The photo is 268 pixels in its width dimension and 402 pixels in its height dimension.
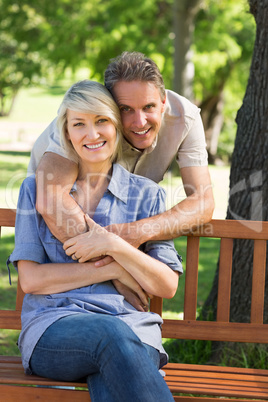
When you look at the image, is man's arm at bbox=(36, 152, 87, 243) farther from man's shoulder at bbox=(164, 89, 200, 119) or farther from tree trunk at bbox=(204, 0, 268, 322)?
tree trunk at bbox=(204, 0, 268, 322)

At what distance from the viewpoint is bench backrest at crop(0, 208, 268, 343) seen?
321 cm

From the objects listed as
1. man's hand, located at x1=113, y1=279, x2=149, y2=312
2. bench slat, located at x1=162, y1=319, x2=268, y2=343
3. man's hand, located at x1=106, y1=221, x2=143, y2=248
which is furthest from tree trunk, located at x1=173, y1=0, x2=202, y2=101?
man's hand, located at x1=113, y1=279, x2=149, y2=312

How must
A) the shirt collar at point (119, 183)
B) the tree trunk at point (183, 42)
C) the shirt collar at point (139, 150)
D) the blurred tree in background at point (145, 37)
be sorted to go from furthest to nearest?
the blurred tree in background at point (145, 37), the tree trunk at point (183, 42), the shirt collar at point (139, 150), the shirt collar at point (119, 183)

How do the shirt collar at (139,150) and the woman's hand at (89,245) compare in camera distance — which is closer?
the woman's hand at (89,245)

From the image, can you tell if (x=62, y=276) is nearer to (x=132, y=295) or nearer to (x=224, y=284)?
(x=132, y=295)

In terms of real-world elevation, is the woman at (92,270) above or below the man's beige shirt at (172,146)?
below

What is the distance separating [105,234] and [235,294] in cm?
164

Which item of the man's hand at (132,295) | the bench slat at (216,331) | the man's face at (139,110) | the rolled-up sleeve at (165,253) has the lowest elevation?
the bench slat at (216,331)

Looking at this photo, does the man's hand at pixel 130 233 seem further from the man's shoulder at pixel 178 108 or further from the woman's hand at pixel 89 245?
the man's shoulder at pixel 178 108

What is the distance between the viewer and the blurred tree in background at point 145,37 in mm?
15727

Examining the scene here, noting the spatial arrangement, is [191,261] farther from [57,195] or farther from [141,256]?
[57,195]

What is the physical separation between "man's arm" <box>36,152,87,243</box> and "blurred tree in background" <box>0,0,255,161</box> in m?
10.9

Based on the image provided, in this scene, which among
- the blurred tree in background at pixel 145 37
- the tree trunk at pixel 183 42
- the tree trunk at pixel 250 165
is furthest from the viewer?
the blurred tree in background at pixel 145 37

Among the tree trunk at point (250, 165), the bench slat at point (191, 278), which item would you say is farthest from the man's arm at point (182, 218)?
the tree trunk at point (250, 165)
